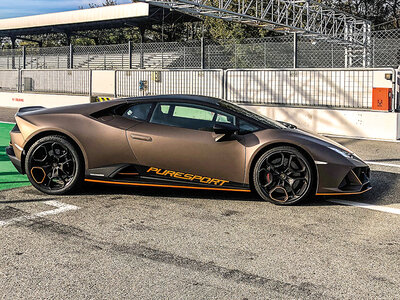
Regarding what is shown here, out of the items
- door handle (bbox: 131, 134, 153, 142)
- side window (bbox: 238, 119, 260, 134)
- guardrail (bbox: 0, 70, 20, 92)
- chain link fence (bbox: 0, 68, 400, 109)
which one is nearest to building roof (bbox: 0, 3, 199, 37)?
guardrail (bbox: 0, 70, 20, 92)

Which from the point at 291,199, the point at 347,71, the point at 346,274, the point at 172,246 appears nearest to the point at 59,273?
the point at 172,246

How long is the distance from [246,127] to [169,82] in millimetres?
10129

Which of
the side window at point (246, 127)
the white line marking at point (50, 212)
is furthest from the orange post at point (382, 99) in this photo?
the white line marking at point (50, 212)

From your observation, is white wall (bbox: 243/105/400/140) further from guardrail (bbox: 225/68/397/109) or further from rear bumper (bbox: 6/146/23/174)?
rear bumper (bbox: 6/146/23/174)

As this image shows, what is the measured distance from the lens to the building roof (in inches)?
1404

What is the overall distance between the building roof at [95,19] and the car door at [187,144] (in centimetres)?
2906

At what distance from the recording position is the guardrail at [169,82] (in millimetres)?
13992

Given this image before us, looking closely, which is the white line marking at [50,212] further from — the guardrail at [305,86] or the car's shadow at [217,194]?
the guardrail at [305,86]

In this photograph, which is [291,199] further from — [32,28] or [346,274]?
[32,28]

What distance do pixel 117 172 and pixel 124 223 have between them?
100cm

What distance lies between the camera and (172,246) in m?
3.81

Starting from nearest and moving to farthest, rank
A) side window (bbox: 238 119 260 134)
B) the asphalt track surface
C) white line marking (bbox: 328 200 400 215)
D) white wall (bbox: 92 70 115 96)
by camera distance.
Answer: the asphalt track surface
white line marking (bbox: 328 200 400 215)
side window (bbox: 238 119 260 134)
white wall (bbox: 92 70 115 96)

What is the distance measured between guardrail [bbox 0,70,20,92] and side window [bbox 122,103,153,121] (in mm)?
16079

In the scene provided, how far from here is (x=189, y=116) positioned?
534cm
